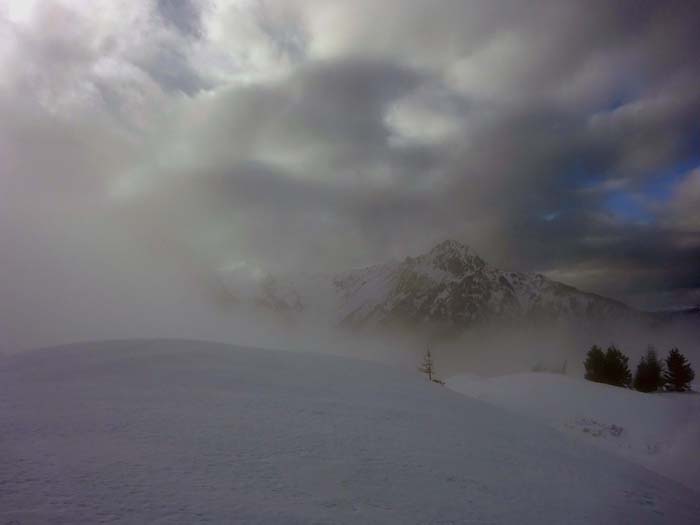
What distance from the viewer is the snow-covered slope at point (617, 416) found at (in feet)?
107

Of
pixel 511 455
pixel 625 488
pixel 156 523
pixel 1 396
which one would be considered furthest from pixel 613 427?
pixel 1 396

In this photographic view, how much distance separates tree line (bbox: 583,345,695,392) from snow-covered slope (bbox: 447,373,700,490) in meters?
19.7

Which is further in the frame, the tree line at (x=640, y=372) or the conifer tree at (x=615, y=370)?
the tree line at (x=640, y=372)

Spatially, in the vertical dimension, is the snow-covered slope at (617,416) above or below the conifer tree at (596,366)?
below

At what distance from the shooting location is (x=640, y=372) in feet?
242

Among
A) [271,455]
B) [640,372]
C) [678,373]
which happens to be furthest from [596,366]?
[271,455]

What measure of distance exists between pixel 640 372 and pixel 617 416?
38.9m

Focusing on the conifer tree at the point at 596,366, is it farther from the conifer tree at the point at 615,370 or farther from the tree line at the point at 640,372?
the conifer tree at the point at 615,370

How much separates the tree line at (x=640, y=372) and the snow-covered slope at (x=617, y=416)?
64.6ft

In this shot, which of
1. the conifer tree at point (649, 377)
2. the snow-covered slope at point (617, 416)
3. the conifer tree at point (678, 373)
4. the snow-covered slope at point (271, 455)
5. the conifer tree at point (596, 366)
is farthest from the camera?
the conifer tree at point (649, 377)

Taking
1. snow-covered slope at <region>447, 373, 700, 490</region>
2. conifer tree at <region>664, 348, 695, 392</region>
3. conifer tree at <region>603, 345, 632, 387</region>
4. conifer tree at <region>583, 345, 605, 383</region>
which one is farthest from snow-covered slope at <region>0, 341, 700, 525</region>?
conifer tree at <region>664, 348, 695, 392</region>

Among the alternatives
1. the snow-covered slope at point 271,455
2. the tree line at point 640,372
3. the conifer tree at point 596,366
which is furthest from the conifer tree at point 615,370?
Result: the snow-covered slope at point 271,455

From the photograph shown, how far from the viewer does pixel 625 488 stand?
1945cm

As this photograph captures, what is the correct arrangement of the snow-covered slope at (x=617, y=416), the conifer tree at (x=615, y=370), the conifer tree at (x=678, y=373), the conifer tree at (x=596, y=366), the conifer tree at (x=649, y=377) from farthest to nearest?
the conifer tree at (x=649, y=377) → the conifer tree at (x=678, y=373) → the conifer tree at (x=596, y=366) → the conifer tree at (x=615, y=370) → the snow-covered slope at (x=617, y=416)
